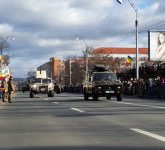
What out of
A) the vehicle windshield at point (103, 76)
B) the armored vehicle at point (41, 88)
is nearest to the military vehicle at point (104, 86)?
the vehicle windshield at point (103, 76)

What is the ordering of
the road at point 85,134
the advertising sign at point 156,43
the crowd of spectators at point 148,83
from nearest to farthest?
the road at point 85,134 < the crowd of spectators at point 148,83 < the advertising sign at point 156,43

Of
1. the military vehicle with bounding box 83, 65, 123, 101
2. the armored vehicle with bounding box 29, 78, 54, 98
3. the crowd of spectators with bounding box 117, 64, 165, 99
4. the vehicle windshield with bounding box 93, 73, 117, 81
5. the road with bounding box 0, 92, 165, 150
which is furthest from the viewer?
the armored vehicle with bounding box 29, 78, 54, 98

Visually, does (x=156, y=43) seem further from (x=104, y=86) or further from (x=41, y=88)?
(x=104, y=86)

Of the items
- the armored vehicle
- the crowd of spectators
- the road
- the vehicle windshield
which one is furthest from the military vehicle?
the road

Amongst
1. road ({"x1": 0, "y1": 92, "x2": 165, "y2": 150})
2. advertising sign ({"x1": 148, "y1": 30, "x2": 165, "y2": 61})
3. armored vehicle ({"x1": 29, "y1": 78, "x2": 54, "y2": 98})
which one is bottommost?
road ({"x1": 0, "y1": 92, "x2": 165, "y2": 150})

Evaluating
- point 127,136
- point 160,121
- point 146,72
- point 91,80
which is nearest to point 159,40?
point 146,72

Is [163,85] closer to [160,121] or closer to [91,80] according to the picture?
[91,80]

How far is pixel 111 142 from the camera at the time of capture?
11781 mm

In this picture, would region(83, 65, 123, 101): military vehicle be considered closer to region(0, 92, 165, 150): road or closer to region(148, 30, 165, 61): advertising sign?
region(0, 92, 165, 150): road

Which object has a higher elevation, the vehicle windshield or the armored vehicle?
the vehicle windshield

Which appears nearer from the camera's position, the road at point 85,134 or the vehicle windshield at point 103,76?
the road at point 85,134

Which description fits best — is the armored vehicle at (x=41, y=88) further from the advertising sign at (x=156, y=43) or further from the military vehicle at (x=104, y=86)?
the advertising sign at (x=156, y=43)

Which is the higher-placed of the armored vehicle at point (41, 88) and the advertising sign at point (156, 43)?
the advertising sign at point (156, 43)

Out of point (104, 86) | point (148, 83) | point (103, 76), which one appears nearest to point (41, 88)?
point (148, 83)
